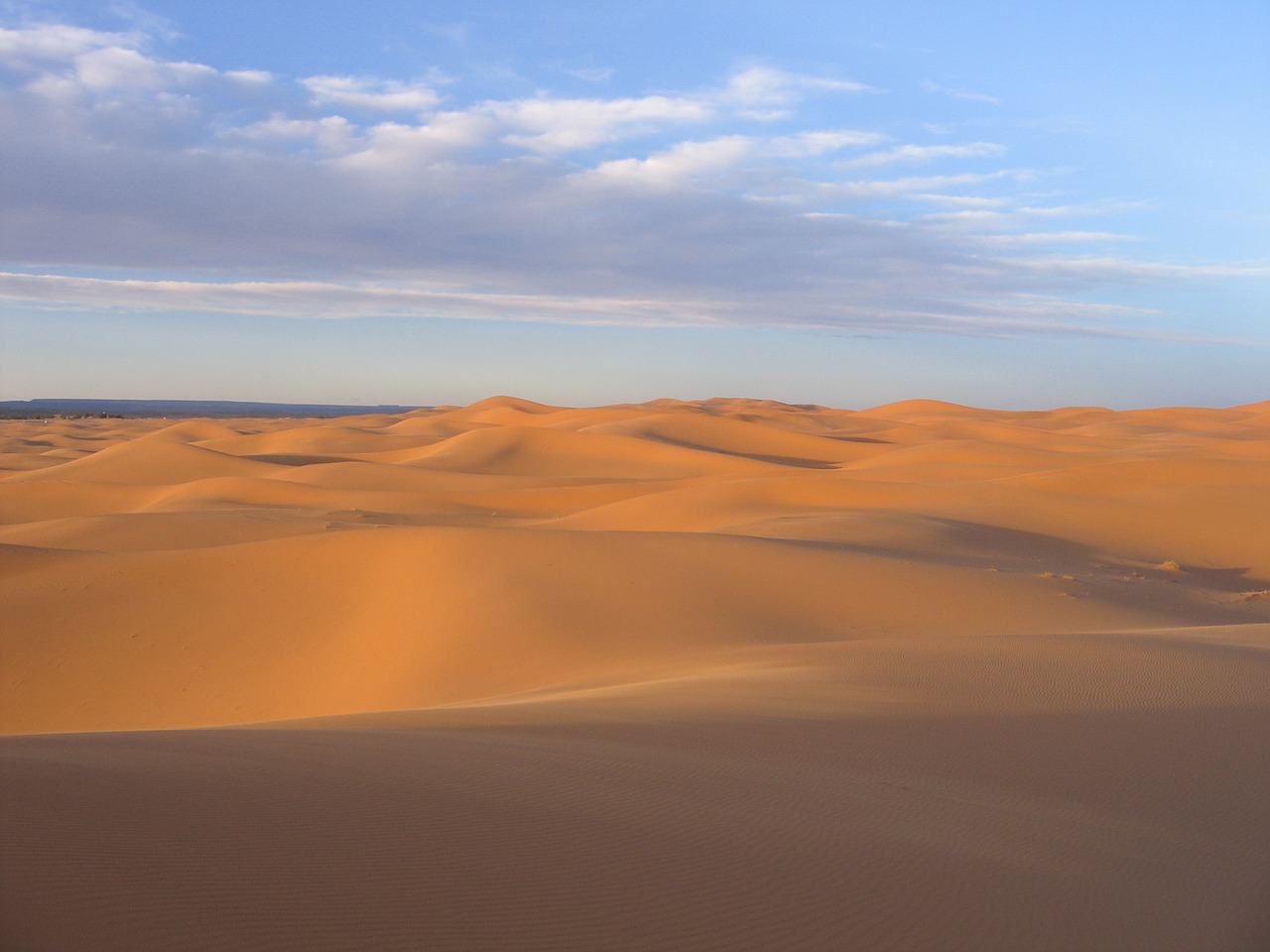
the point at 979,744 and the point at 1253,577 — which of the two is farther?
the point at 1253,577

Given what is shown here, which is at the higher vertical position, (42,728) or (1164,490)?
(1164,490)

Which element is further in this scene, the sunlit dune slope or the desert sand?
the sunlit dune slope

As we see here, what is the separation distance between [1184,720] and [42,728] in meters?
10.1

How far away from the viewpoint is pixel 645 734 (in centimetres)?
589

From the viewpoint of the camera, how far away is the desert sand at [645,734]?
10.5 feet

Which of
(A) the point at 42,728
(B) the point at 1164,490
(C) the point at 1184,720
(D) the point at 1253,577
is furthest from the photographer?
(B) the point at 1164,490

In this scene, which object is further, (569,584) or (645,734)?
(569,584)

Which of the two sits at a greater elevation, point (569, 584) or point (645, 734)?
point (645, 734)

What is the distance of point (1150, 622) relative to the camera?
13234mm

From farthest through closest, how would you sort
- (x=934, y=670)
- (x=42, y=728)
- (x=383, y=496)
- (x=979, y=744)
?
(x=383, y=496) → (x=42, y=728) → (x=934, y=670) → (x=979, y=744)

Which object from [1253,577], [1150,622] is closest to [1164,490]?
[1253,577]

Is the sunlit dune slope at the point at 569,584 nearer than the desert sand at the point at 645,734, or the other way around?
the desert sand at the point at 645,734

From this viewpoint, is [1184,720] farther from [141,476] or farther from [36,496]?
[141,476]

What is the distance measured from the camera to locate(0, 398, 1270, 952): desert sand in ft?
10.5
